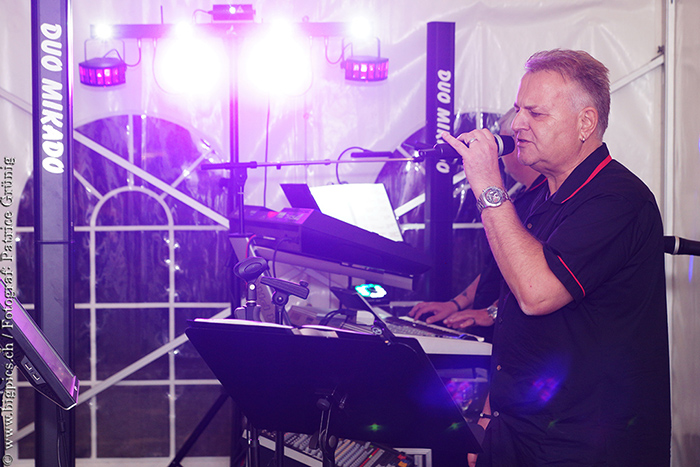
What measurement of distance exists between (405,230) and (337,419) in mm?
1985

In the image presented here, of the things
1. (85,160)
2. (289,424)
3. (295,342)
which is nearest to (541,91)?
(295,342)

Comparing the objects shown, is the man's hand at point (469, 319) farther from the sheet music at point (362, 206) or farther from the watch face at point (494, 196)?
the watch face at point (494, 196)

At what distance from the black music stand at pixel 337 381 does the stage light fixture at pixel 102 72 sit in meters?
2.13

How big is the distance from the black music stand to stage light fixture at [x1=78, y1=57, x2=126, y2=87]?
213 cm

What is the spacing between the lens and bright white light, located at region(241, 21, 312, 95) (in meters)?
2.89

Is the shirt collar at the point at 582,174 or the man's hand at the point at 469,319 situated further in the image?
the man's hand at the point at 469,319

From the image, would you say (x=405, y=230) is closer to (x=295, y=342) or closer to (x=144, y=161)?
(x=144, y=161)

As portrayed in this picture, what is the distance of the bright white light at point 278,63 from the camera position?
2895 mm

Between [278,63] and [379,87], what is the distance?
0.59 m

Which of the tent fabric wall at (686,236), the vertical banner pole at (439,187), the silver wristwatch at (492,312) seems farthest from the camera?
the vertical banner pole at (439,187)

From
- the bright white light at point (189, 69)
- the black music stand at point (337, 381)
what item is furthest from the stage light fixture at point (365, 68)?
the black music stand at point (337, 381)

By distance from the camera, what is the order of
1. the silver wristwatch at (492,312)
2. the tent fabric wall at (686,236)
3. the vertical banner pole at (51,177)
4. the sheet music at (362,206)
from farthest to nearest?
the tent fabric wall at (686,236) < the sheet music at (362,206) < the silver wristwatch at (492,312) < the vertical banner pole at (51,177)

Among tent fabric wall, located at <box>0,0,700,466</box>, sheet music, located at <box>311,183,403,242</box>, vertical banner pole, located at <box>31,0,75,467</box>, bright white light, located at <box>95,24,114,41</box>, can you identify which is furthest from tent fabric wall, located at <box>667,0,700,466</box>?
bright white light, located at <box>95,24,114,41</box>

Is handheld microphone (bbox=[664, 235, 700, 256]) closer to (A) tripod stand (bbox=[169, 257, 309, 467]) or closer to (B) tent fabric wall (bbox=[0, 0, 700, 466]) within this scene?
(A) tripod stand (bbox=[169, 257, 309, 467])
